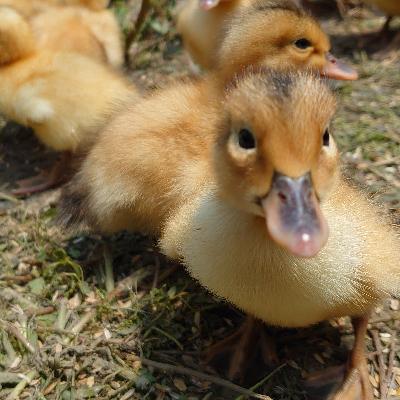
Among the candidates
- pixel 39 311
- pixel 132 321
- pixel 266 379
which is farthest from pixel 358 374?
pixel 39 311

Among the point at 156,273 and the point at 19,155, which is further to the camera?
the point at 19,155

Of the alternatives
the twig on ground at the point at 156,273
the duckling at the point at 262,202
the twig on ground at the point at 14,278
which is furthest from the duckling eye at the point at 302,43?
the twig on ground at the point at 14,278

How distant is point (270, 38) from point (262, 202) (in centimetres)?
99

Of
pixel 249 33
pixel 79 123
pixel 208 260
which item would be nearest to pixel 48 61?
pixel 79 123

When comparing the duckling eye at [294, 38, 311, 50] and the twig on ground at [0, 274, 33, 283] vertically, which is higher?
the duckling eye at [294, 38, 311, 50]

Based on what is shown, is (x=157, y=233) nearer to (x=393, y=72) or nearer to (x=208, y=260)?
(x=208, y=260)

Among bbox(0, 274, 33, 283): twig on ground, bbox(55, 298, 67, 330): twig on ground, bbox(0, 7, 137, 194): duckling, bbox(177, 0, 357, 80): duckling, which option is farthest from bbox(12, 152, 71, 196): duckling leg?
bbox(177, 0, 357, 80): duckling

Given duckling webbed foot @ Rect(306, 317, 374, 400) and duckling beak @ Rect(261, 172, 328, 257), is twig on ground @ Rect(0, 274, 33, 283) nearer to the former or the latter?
duckling webbed foot @ Rect(306, 317, 374, 400)

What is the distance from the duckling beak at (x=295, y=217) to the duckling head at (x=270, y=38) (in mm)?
899

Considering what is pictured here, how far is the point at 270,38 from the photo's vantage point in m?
2.12

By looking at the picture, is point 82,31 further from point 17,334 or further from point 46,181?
point 17,334

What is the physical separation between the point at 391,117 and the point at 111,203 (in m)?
1.46

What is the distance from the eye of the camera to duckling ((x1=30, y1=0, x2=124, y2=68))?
2877 millimetres

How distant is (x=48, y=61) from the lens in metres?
2.69
